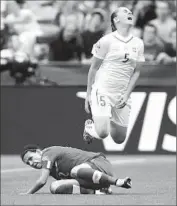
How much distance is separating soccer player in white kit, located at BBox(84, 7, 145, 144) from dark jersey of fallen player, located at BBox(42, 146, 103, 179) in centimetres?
46

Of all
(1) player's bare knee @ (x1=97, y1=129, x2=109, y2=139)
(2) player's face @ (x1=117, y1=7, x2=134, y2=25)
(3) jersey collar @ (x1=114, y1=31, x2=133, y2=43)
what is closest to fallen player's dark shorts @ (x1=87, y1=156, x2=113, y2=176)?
(1) player's bare knee @ (x1=97, y1=129, x2=109, y2=139)

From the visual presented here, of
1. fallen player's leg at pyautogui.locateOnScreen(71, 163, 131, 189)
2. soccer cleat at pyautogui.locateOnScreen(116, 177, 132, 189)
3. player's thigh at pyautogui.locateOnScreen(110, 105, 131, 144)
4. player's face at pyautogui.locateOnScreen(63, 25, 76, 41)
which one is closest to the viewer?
soccer cleat at pyautogui.locateOnScreen(116, 177, 132, 189)

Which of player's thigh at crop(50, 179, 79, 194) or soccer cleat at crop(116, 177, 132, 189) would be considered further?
player's thigh at crop(50, 179, 79, 194)

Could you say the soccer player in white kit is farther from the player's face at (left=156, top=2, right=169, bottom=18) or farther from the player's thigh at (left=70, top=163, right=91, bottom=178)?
the player's face at (left=156, top=2, right=169, bottom=18)

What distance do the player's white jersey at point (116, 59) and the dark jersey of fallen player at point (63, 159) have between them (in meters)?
0.99

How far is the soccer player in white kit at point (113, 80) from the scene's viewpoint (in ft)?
29.6

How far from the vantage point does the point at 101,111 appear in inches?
372

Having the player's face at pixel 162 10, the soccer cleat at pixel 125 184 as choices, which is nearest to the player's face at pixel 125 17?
the soccer cleat at pixel 125 184

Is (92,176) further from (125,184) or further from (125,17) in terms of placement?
(125,17)

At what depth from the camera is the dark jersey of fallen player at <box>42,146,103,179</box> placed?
8617 millimetres

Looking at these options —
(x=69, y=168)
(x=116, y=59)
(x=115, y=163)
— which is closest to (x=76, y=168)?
(x=69, y=168)

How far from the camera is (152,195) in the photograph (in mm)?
9039

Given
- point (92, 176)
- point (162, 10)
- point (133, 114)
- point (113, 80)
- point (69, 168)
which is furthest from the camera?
point (162, 10)

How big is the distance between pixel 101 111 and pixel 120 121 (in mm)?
268
